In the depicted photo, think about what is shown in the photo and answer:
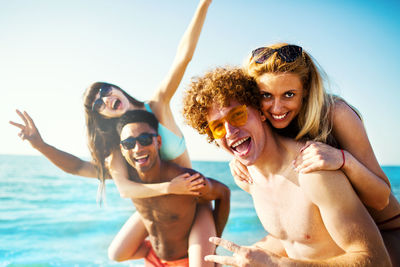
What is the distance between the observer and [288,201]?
2.01 m

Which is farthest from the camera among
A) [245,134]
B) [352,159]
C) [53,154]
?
[53,154]

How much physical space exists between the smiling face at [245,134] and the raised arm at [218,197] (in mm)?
1261

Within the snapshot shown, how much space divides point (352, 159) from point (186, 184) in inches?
71.3

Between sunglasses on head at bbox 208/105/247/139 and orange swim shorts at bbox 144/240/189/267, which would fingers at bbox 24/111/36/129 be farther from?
sunglasses on head at bbox 208/105/247/139

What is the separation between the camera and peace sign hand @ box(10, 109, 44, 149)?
3621 mm

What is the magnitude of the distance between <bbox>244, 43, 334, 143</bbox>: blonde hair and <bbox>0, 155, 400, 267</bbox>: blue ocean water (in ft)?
15.7

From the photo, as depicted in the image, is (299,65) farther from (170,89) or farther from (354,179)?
(170,89)

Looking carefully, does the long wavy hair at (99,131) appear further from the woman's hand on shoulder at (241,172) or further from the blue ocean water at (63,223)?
the blue ocean water at (63,223)

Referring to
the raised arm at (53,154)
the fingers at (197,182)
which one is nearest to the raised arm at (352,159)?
the fingers at (197,182)

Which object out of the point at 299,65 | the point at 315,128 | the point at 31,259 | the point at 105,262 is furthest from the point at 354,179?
the point at 31,259

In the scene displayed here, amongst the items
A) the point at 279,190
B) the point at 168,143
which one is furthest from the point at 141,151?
the point at 279,190

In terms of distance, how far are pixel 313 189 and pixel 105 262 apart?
6.06 m

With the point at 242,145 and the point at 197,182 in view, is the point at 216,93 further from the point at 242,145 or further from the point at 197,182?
the point at 197,182

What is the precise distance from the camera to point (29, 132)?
3654 mm
